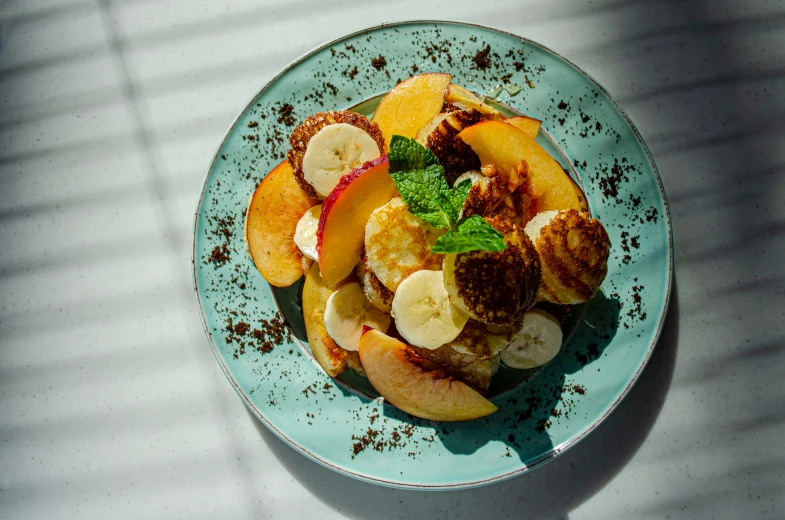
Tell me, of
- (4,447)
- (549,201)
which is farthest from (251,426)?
(549,201)

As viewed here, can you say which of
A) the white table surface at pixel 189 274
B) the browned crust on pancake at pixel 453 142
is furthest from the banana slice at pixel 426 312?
the white table surface at pixel 189 274

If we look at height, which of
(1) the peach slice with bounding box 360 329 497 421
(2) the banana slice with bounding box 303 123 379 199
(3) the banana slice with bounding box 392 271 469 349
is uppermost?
(2) the banana slice with bounding box 303 123 379 199

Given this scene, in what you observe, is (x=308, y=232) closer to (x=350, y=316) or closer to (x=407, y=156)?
(x=350, y=316)

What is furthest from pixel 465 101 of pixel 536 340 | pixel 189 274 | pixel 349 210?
pixel 189 274

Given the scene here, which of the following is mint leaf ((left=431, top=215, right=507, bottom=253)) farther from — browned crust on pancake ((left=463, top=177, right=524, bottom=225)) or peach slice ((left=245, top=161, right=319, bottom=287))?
peach slice ((left=245, top=161, right=319, bottom=287))

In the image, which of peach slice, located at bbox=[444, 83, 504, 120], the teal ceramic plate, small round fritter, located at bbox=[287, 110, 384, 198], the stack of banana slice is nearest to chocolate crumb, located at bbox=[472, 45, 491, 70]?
the teal ceramic plate

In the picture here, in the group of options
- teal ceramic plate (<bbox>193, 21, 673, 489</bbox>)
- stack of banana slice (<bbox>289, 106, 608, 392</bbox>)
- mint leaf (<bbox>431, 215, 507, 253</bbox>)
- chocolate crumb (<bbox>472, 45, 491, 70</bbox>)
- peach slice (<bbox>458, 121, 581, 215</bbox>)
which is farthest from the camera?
chocolate crumb (<bbox>472, 45, 491, 70</bbox>)

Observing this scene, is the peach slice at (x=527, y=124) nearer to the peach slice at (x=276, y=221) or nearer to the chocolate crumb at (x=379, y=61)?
the chocolate crumb at (x=379, y=61)
